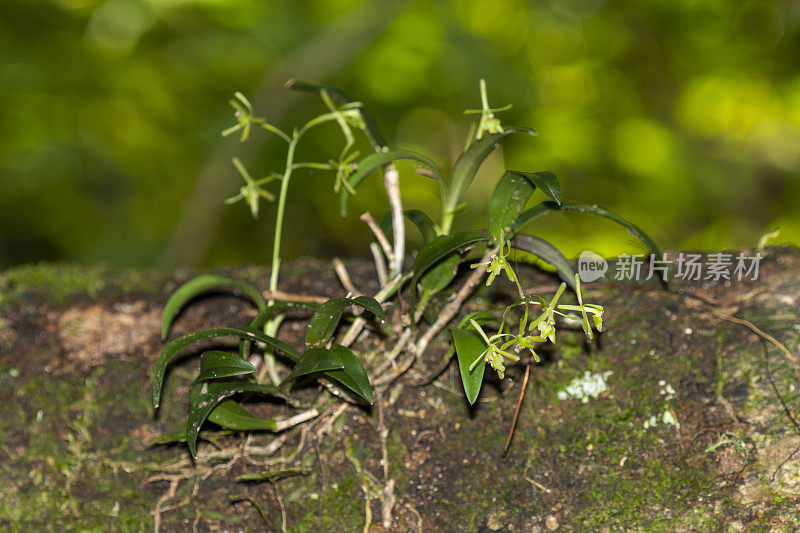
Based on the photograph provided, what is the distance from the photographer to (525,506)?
105 cm

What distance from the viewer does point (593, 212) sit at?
3.13ft

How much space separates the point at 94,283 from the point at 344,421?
29.4 inches

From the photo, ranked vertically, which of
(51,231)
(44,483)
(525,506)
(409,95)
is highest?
(409,95)

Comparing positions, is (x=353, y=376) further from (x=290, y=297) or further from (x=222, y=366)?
(x=290, y=297)

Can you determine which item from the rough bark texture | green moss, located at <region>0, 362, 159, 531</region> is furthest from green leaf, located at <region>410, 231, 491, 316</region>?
green moss, located at <region>0, 362, 159, 531</region>

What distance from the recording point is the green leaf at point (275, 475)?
1.06 m

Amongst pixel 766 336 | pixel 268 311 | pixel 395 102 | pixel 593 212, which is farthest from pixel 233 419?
pixel 395 102

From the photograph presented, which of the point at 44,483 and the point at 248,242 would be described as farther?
the point at 248,242

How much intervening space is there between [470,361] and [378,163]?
0.39m

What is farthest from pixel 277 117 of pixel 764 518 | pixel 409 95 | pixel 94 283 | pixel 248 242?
pixel 764 518

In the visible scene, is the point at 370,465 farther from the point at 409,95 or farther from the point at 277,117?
the point at 409,95

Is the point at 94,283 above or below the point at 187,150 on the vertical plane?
below

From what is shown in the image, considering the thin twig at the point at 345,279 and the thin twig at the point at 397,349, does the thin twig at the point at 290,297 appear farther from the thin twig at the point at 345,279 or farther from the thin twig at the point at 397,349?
the thin twig at the point at 397,349

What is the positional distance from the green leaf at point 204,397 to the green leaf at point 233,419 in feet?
0.19
